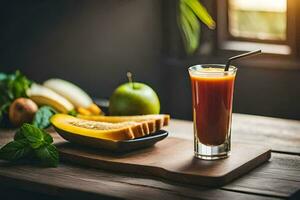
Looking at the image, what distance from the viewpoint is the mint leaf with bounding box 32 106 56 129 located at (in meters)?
2.37

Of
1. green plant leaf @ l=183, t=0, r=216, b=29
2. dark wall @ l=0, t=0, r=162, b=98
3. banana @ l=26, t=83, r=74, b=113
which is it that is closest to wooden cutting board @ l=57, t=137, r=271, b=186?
banana @ l=26, t=83, r=74, b=113

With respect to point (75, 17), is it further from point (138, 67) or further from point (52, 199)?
point (52, 199)

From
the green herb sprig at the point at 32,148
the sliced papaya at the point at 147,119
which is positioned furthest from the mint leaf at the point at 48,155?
the sliced papaya at the point at 147,119

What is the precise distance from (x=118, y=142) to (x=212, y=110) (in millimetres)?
254

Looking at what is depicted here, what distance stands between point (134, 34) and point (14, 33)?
62cm

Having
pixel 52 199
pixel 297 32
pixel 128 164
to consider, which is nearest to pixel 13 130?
pixel 52 199

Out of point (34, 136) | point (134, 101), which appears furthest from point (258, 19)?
point (34, 136)

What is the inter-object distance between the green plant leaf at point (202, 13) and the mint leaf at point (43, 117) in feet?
2.46

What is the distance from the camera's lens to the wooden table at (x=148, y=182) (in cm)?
176

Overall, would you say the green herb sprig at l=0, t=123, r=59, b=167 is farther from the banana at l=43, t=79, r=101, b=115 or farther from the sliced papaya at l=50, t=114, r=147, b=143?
the banana at l=43, t=79, r=101, b=115

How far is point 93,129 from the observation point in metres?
2.11

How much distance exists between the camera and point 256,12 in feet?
9.87

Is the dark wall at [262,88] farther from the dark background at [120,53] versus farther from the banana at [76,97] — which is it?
the banana at [76,97]

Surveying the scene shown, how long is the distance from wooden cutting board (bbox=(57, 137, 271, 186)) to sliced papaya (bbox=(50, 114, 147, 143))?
4 centimetres
